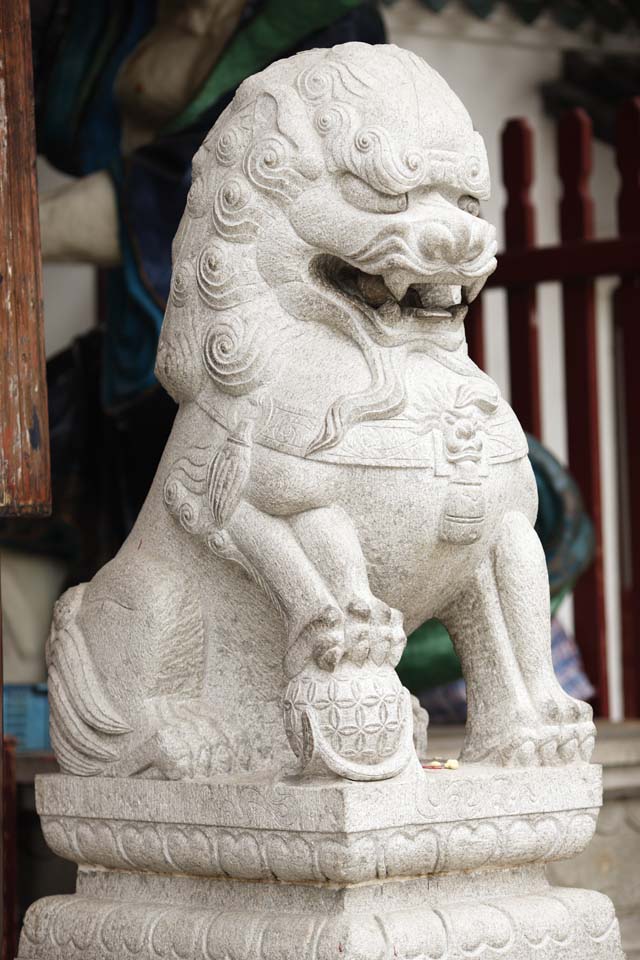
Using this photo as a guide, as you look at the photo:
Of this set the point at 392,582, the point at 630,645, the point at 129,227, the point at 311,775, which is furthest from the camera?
the point at 630,645

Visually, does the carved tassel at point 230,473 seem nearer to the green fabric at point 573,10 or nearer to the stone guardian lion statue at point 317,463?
the stone guardian lion statue at point 317,463

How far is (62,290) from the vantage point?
5.30 m

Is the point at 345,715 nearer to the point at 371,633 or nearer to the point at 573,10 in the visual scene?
the point at 371,633

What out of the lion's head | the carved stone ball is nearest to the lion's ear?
the lion's head

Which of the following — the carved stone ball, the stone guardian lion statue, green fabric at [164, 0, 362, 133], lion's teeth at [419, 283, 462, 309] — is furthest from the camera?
green fabric at [164, 0, 362, 133]

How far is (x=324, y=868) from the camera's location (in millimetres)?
2596

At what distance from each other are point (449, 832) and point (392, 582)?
0.38 metres

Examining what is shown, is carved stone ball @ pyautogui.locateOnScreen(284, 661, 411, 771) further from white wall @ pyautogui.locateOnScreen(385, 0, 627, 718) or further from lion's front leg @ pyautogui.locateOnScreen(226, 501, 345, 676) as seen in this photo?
white wall @ pyautogui.locateOnScreen(385, 0, 627, 718)

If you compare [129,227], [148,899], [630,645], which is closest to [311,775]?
[148,899]

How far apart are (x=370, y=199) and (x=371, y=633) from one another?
65cm

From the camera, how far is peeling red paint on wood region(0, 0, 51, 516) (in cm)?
299

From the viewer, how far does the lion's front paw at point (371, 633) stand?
2646mm

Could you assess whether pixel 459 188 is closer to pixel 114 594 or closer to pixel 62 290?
pixel 114 594

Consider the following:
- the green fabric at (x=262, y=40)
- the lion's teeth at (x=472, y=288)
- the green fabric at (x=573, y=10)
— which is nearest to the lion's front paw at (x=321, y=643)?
the lion's teeth at (x=472, y=288)
